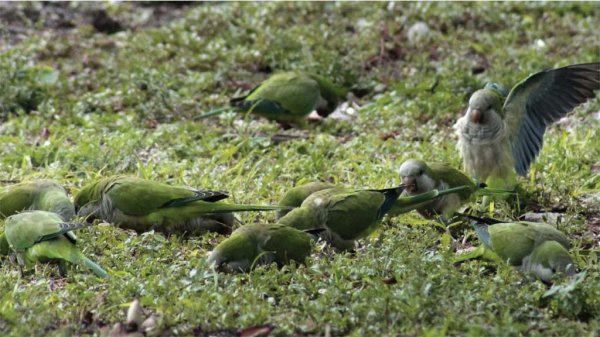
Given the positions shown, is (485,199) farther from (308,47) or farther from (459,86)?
(308,47)

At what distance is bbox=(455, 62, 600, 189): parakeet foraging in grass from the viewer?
19.0ft

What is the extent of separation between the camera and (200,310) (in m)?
4.07

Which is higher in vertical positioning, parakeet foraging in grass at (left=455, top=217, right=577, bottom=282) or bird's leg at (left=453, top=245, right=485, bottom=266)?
parakeet foraging in grass at (left=455, top=217, right=577, bottom=282)

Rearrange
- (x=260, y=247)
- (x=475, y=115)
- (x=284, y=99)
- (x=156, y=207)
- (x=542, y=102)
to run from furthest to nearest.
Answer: (x=284, y=99)
(x=542, y=102)
(x=475, y=115)
(x=156, y=207)
(x=260, y=247)

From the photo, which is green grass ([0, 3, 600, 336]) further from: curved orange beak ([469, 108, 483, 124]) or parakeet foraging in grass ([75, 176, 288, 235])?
curved orange beak ([469, 108, 483, 124])

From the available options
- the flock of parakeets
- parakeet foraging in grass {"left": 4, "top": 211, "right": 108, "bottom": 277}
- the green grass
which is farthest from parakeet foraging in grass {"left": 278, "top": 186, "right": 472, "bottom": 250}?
parakeet foraging in grass {"left": 4, "top": 211, "right": 108, "bottom": 277}

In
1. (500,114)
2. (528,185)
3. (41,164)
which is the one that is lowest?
(41,164)

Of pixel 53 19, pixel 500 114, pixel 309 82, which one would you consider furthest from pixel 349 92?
pixel 53 19

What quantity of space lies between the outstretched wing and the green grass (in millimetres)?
209

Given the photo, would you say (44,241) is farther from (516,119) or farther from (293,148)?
(516,119)

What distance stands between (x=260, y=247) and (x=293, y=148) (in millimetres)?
2406

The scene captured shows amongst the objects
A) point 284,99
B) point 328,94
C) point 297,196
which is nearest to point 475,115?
point 297,196

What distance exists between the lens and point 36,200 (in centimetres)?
537

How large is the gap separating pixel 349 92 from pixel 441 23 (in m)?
1.53
